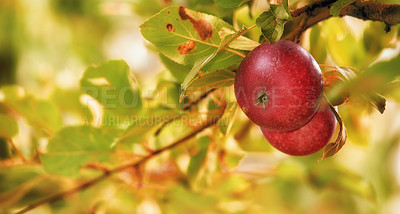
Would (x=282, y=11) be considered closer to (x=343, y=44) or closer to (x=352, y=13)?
(x=352, y=13)

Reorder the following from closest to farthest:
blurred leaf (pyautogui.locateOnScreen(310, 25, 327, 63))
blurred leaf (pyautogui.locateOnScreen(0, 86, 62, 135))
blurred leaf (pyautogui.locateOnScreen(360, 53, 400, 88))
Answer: blurred leaf (pyautogui.locateOnScreen(360, 53, 400, 88)), blurred leaf (pyautogui.locateOnScreen(310, 25, 327, 63)), blurred leaf (pyautogui.locateOnScreen(0, 86, 62, 135))

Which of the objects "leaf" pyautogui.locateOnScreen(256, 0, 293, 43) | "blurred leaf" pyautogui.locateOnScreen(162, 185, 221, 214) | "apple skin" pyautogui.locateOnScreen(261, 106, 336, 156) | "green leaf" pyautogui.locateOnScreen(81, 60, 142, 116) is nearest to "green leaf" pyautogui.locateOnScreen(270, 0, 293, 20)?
"leaf" pyautogui.locateOnScreen(256, 0, 293, 43)

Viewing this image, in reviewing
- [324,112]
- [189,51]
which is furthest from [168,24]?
[324,112]

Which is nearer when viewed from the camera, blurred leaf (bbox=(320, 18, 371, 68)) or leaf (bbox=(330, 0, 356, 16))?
leaf (bbox=(330, 0, 356, 16))

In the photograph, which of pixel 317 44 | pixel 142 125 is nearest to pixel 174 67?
pixel 142 125

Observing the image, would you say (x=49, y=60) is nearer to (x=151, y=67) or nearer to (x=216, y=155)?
(x=151, y=67)

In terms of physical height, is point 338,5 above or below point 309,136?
above

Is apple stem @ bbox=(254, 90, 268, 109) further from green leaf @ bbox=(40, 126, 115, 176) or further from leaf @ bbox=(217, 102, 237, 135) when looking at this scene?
green leaf @ bbox=(40, 126, 115, 176)
